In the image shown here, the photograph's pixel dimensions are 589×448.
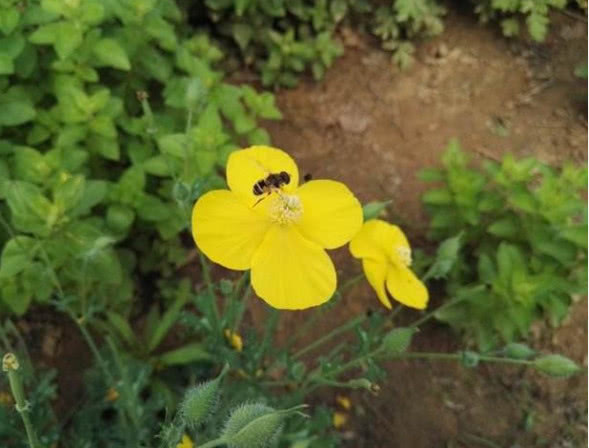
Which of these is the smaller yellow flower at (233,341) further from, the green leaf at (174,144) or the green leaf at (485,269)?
the green leaf at (485,269)

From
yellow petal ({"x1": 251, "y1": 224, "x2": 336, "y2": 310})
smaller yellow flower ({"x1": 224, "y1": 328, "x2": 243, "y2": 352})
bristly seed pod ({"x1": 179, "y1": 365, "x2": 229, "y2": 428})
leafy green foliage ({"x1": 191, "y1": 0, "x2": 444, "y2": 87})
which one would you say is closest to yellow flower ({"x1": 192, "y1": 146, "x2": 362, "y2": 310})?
yellow petal ({"x1": 251, "y1": 224, "x2": 336, "y2": 310})

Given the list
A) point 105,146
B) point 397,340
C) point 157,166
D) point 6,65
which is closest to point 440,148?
point 157,166

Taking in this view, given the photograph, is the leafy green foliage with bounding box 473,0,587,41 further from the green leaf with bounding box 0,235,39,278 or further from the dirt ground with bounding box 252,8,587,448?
the green leaf with bounding box 0,235,39,278

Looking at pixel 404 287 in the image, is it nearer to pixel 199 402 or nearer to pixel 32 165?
pixel 199 402

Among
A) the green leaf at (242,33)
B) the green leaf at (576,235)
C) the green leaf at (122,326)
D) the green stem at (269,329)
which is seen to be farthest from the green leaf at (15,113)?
the green leaf at (576,235)

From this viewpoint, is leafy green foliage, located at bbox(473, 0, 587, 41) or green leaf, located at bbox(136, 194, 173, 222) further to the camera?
leafy green foliage, located at bbox(473, 0, 587, 41)

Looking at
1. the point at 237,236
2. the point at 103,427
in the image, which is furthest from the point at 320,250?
the point at 103,427
